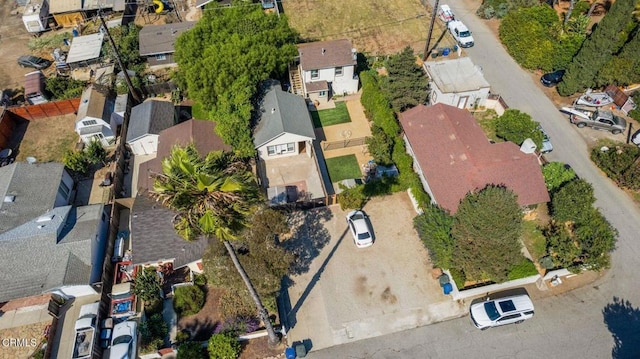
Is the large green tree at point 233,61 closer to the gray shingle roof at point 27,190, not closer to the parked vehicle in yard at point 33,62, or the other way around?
the gray shingle roof at point 27,190

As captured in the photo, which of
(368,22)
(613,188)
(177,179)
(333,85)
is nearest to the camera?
(177,179)

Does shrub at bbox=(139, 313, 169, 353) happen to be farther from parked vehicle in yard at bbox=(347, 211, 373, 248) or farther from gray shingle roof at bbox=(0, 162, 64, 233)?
parked vehicle in yard at bbox=(347, 211, 373, 248)

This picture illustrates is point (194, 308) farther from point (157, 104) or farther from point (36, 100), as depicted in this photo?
point (36, 100)

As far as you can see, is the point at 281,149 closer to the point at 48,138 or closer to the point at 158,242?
the point at 158,242

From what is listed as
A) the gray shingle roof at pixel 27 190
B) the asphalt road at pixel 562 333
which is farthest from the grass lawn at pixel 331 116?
the gray shingle roof at pixel 27 190

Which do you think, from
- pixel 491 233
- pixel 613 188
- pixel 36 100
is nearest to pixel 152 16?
pixel 36 100

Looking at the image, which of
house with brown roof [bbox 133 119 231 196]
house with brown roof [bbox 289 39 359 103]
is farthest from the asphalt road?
house with brown roof [bbox 289 39 359 103]
